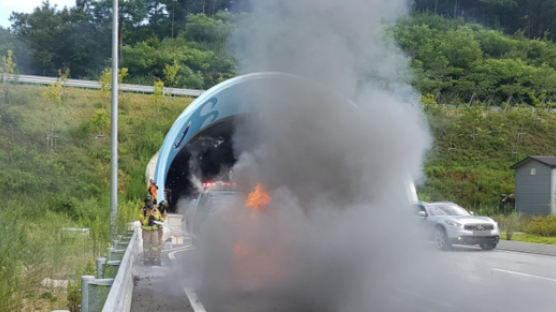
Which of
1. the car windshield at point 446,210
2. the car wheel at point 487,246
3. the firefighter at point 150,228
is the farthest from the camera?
the car windshield at point 446,210

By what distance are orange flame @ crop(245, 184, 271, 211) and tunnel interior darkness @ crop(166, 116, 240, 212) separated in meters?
7.62

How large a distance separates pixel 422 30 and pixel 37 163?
20.3m

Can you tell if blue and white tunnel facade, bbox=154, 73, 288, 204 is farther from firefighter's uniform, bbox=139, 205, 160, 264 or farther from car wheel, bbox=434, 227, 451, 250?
car wheel, bbox=434, 227, 451, 250

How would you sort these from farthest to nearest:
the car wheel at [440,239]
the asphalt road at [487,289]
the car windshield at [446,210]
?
the car windshield at [446,210] < the car wheel at [440,239] < the asphalt road at [487,289]

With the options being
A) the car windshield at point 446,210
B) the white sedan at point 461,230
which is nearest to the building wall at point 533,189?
the car windshield at point 446,210

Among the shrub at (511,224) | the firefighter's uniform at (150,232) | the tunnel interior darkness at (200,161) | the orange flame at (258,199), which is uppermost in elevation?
the tunnel interior darkness at (200,161)

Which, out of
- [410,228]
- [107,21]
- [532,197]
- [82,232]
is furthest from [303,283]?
[107,21]

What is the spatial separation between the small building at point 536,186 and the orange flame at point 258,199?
75.1 feet

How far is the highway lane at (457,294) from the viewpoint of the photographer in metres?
8.43

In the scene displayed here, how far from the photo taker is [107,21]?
60594mm

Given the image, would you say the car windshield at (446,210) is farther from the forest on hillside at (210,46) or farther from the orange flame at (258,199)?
the orange flame at (258,199)

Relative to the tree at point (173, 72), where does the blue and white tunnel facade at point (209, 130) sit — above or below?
below

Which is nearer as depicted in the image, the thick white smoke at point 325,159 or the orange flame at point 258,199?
the thick white smoke at point 325,159

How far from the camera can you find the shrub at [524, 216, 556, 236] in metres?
25.7
